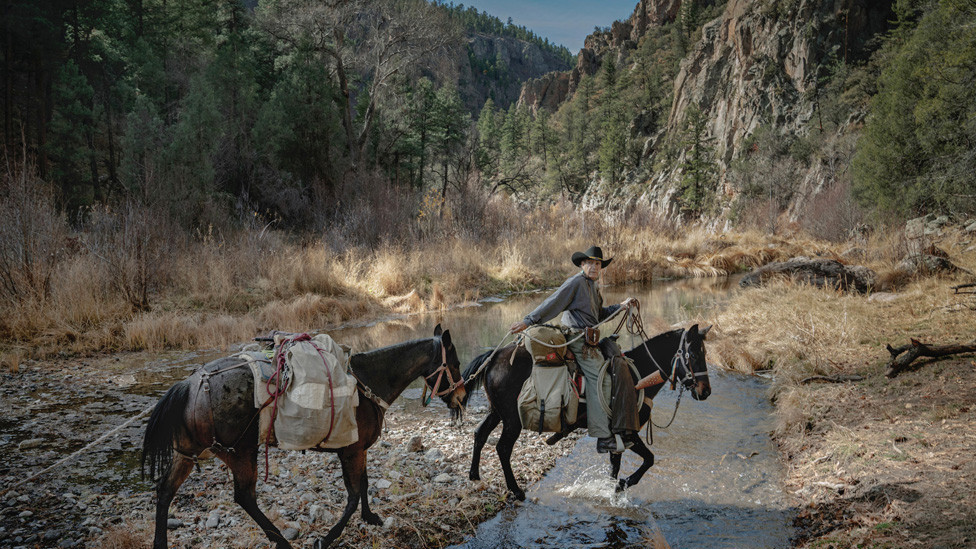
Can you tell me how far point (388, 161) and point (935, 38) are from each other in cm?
2621

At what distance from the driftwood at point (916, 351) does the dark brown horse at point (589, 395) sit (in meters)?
3.00

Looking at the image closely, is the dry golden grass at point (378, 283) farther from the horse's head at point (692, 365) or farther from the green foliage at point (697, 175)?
the green foliage at point (697, 175)

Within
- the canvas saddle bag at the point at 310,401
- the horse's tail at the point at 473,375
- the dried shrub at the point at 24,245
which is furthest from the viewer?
the dried shrub at the point at 24,245

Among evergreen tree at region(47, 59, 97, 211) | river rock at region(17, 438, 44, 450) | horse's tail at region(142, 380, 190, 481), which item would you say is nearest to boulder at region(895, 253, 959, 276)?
horse's tail at region(142, 380, 190, 481)

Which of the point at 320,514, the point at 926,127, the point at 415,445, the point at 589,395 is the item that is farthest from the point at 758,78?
the point at 320,514

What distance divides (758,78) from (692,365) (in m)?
51.3

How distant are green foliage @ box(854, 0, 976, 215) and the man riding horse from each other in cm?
1391

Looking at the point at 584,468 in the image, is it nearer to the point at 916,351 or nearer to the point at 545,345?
the point at 545,345

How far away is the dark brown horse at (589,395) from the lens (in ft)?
16.7

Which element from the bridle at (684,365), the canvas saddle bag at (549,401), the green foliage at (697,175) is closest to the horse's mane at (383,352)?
the canvas saddle bag at (549,401)

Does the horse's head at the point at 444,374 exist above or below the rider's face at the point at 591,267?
below

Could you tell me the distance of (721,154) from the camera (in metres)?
50.5

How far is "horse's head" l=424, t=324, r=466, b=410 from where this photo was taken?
4.75 meters

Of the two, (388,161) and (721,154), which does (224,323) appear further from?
(721,154)
